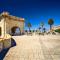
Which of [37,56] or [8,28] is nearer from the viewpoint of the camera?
[37,56]

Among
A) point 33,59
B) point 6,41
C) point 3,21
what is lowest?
point 33,59

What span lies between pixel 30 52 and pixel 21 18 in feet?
70.0

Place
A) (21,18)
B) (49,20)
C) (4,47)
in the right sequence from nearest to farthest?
(4,47)
(21,18)
(49,20)

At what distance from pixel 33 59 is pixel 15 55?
1875 millimetres

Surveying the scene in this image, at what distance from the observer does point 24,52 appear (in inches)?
461

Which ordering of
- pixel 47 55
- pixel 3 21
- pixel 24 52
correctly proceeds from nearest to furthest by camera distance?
pixel 47 55
pixel 24 52
pixel 3 21

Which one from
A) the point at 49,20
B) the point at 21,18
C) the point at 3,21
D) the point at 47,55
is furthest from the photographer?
the point at 49,20

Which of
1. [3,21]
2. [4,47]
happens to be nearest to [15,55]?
[4,47]

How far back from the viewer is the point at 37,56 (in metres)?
10.7

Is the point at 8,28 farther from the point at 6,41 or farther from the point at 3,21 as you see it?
the point at 6,41

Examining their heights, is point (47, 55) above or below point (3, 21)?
below

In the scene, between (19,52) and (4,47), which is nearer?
(19,52)

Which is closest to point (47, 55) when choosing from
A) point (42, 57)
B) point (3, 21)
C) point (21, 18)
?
point (42, 57)

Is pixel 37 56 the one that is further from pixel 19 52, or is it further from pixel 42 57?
pixel 19 52
